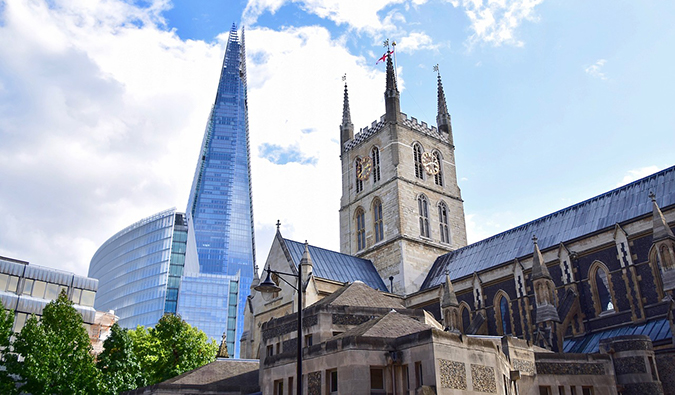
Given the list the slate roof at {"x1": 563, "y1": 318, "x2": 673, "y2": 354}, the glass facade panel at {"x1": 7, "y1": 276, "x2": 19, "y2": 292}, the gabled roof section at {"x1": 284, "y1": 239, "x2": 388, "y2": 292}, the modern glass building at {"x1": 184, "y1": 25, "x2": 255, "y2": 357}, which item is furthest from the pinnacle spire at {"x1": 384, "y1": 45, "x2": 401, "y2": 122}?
the modern glass building at {"x1": 184, "y1": 25, "x2": 255, "y2": 357}

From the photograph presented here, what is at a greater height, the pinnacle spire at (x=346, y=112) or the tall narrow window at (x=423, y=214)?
the pinnacle spire at (x=346, y=112)

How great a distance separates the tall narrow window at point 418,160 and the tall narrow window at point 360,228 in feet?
21.9

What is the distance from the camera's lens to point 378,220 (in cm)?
5394

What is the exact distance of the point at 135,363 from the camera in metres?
41.4

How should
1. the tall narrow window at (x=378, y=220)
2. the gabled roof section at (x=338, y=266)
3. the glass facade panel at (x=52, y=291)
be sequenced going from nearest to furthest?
the gabled roof section at (x=338, y=266)
the tall narrow window at (x=378, y=220)
the glass facade panel at (x=52, y=291)

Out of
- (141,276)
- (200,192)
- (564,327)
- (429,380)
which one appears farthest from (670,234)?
(200,192)

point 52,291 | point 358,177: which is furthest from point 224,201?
point 358,177

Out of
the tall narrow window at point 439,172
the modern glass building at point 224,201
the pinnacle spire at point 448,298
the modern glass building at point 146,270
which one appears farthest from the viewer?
the modern glass building at point 224,201

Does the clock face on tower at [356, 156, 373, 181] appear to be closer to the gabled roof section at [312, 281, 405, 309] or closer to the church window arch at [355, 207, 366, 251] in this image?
the church window arch at [355, 207, 366, 251]

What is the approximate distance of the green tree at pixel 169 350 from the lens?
46719 millimetres

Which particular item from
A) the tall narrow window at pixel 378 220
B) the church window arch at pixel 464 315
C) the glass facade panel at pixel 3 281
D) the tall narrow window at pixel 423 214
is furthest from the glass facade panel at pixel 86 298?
the church window arch at pixel 464 315

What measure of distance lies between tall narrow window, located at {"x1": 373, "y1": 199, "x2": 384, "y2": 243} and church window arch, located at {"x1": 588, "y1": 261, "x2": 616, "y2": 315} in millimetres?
20974

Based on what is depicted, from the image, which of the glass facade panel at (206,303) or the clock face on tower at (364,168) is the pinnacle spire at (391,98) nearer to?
the clock face on tower at (364,168)

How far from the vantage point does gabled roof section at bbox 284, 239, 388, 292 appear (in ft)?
144
